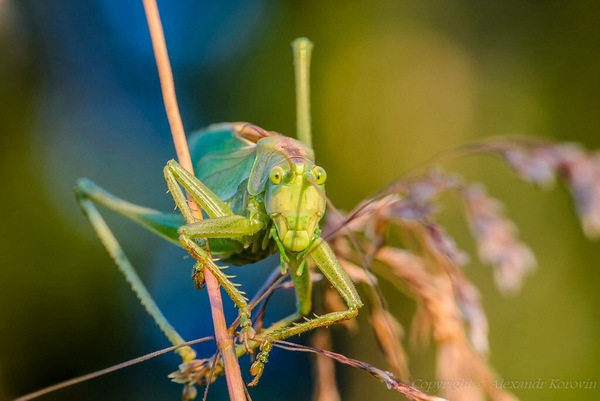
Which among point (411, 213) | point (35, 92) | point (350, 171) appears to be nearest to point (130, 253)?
point (35, 92)

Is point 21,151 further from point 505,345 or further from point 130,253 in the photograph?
point 505,345

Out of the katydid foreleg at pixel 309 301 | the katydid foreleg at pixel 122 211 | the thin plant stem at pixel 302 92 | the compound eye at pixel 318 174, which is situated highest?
the thin plant stem at pixel 302 92

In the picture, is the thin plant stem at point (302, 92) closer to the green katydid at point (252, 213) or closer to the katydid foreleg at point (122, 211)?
the green katydid at point (252, 213)

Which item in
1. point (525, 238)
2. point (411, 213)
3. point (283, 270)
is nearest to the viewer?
point (283, 270)

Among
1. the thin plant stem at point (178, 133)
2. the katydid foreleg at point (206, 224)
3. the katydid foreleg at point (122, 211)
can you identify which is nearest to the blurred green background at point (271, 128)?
the katydid foreleg at point (122, 211)

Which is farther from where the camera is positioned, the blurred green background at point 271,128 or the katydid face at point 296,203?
the blurred green background at point 271,128

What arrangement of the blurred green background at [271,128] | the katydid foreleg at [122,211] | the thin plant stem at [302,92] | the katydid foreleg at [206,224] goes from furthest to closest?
the blurred green background at [271,128] < the thin plant stem at [302,92] < the katydid foreleg at [122,211] < the katydid foreleg at [206,224]
